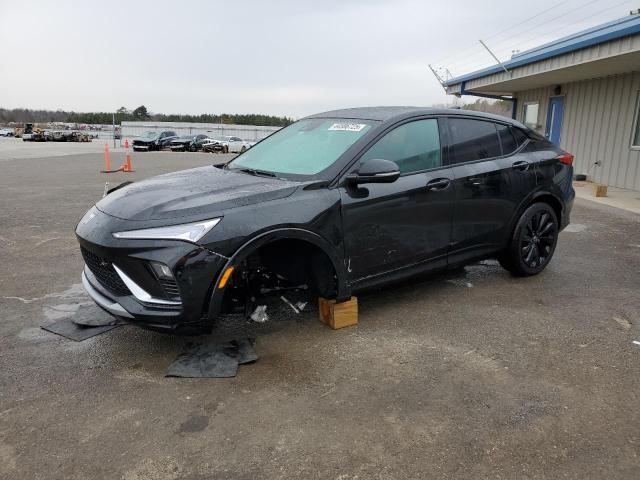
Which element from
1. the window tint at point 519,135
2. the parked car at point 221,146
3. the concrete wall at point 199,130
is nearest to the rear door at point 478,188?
the window tint at point 519,135

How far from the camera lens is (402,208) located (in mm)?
3965

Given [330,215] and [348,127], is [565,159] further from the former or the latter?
[330,215]

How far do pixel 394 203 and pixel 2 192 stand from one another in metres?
11.0

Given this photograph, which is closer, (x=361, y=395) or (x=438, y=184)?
(x=361, y=395)

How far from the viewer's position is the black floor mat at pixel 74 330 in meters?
3.85

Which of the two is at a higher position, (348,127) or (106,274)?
(348,127)

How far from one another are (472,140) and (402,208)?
3.97 feet

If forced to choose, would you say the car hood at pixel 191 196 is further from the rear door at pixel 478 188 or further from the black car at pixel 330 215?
the rear door at pixel 478 188

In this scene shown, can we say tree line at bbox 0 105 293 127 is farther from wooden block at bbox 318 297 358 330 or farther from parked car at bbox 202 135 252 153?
wooden block at bbox 318 297 358 330

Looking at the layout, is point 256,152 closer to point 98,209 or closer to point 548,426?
point 98,209

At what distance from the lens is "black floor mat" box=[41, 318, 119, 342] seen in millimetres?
3848

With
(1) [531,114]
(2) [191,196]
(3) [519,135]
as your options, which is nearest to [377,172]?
(2) [191,196]

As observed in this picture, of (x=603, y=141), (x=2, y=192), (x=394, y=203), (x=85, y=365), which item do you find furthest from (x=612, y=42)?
(x=2, y=192)

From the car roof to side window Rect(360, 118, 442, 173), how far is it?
8cm
